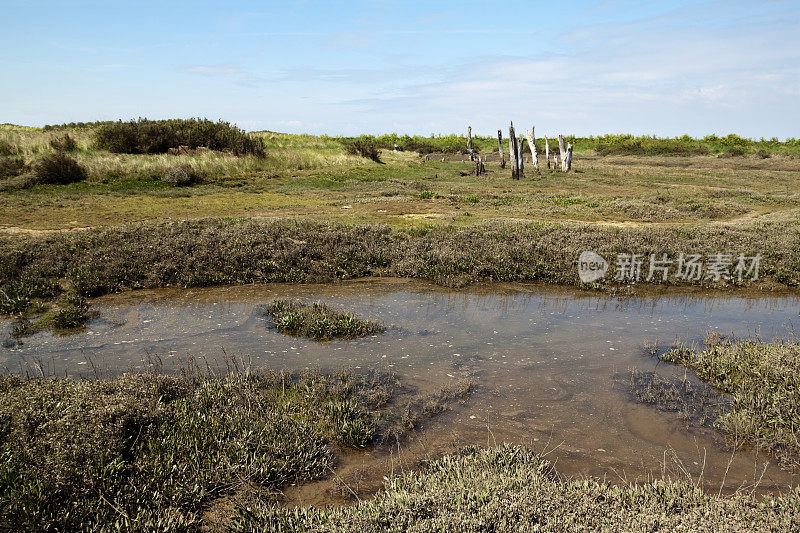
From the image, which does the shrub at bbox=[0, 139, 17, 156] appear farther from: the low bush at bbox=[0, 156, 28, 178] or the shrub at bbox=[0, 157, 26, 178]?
the shrub at bbox=[0, 157, 26, 178]

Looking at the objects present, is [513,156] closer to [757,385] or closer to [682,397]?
[757,385]

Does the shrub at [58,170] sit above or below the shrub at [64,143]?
below

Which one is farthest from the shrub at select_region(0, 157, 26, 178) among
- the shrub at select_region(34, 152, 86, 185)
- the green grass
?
the green grass

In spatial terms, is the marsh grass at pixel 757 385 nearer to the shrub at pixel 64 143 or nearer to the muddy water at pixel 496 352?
the muddy water at pixel 496 352

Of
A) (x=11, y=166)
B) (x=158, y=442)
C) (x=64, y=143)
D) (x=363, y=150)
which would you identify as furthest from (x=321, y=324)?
(x=363, y=150)

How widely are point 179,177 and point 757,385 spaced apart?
2714cm

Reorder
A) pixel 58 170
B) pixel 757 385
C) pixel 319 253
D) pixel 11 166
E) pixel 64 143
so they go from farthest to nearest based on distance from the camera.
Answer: pixel 64 143
pixel 11 166
pixel 58 170
pixel 319 253
pixel 757 385

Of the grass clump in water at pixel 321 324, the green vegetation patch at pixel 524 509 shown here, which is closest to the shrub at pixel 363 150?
the grass clump in water at pixel 321 324

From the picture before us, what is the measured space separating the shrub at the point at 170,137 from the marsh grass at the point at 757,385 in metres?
31.6

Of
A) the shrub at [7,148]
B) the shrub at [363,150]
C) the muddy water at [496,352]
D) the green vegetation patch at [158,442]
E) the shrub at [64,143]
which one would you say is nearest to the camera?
the green vegetation patch at [158,442]

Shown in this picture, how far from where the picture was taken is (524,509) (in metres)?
4.02

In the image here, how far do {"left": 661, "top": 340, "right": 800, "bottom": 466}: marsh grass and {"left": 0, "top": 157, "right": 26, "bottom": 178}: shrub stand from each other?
101 ft

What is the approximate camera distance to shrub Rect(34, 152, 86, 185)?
80.0 ft

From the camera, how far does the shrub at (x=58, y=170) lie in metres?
24.4
